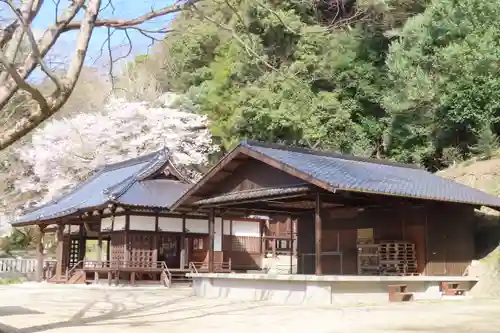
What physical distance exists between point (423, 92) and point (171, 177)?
10.8 m

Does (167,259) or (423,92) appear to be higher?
(423,92)

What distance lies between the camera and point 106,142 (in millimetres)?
32219

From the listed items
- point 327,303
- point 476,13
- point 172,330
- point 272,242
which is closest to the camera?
point 172,330

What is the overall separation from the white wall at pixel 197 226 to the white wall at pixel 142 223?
1480mm

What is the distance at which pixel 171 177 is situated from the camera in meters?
23.4

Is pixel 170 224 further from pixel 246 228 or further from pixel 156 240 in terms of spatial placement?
pixel 246 228

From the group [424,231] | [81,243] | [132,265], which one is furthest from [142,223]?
[424,231]

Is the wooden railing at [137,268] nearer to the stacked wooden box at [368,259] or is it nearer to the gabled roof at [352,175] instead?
the gabled roof at [352,175]

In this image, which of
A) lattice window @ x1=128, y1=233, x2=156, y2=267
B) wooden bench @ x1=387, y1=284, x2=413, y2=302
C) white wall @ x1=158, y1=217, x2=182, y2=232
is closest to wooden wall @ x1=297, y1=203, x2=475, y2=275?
wooden bench @ x1=387, y1=284, x2=413, y2=302

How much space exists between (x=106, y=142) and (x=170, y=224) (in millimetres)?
11702

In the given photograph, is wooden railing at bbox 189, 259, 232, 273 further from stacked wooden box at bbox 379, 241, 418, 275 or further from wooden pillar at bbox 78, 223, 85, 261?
stacked wooden box at bbox 379, 241, 418, 275

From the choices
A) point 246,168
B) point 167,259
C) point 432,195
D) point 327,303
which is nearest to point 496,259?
point 432,195

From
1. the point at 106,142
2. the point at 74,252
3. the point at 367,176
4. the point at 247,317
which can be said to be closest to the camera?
the point at 247,317

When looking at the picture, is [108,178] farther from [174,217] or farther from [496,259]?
[496,259]
